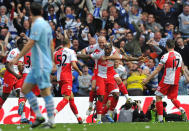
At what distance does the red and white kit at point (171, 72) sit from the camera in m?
16.0

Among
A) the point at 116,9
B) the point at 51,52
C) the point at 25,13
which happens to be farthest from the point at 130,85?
the point at 51,52

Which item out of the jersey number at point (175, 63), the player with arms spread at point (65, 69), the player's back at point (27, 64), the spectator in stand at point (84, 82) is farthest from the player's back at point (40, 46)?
the spectator in stand at point (84, 82)

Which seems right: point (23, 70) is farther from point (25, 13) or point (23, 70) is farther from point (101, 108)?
point (25, 13)

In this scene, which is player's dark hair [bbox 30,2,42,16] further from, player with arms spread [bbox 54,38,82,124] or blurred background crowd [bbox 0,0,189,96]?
blurred background crowd [bbox 0,0,189,96]

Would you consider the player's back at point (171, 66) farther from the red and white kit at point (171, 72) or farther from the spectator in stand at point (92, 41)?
the spectator in stand at point (92, 41)

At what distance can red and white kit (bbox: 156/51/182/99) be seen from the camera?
16.0m

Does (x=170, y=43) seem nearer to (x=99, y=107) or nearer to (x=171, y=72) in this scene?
(x=171, y=72)

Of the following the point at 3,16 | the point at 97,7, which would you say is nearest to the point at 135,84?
the point at 97,7

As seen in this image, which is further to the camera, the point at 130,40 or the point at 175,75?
the point at 130,40

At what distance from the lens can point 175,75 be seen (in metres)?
16.1

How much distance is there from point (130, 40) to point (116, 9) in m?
2.75

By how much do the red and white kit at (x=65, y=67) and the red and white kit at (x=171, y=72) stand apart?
2862 millimetres

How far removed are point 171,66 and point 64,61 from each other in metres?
3.38

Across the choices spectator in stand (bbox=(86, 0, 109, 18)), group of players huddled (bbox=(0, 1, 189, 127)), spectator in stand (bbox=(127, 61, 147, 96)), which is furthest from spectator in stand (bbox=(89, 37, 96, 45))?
group of players huddled (bbox=(0, 1, 189, 127))
